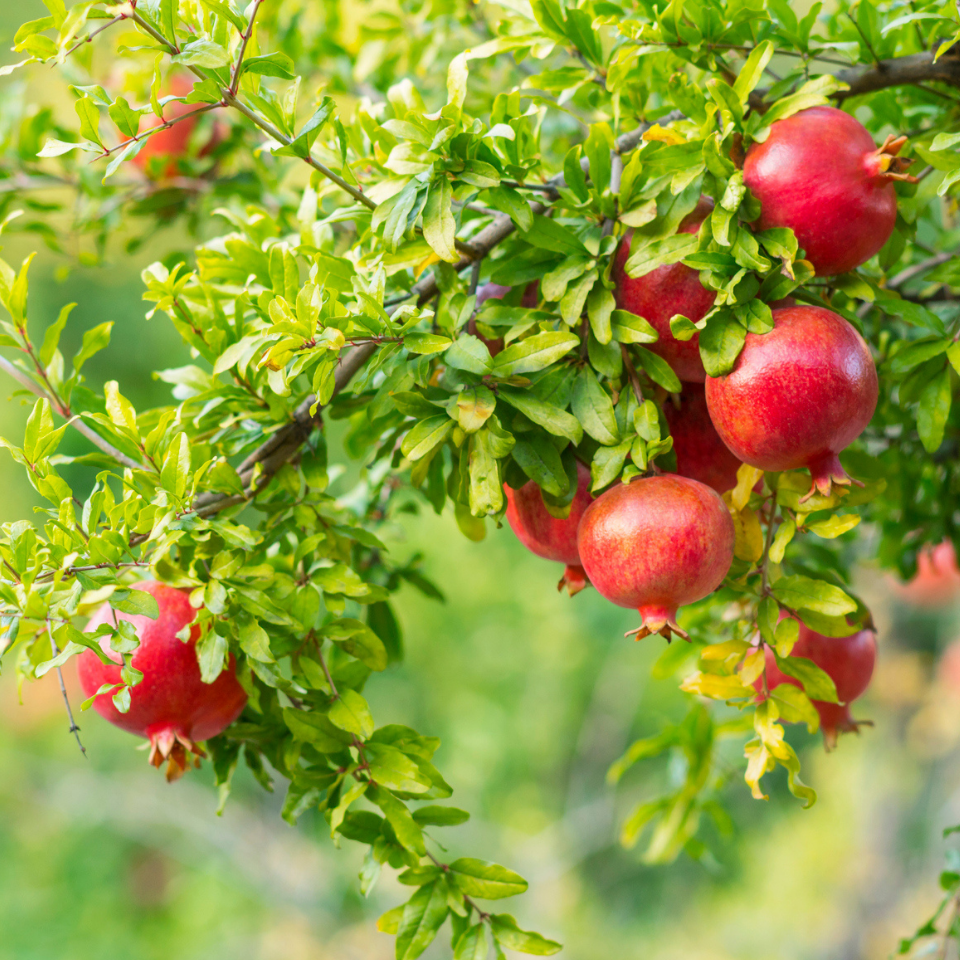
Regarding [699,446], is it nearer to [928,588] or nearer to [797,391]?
[797,391]

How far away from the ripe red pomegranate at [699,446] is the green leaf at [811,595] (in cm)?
7

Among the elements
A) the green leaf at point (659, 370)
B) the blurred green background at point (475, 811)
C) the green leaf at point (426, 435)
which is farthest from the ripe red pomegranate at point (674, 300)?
the blurred green background at point (475, 811)

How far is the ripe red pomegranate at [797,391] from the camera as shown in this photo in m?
0.43

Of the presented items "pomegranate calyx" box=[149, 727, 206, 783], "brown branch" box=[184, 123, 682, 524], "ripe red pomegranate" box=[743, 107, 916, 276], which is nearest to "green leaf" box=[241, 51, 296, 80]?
"brown branch" box=[184, 123, 682, 524]

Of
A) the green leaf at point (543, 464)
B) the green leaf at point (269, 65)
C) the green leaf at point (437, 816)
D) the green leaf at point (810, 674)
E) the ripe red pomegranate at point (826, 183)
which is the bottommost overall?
the green leaf at point (437, 816)

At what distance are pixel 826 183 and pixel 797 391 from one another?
0.11m

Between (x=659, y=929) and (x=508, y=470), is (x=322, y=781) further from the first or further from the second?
(x=659, y=929)

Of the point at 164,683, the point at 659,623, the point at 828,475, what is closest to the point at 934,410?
the point at 828,475

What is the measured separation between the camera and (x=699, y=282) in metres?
0.49

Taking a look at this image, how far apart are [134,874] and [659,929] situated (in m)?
2.38

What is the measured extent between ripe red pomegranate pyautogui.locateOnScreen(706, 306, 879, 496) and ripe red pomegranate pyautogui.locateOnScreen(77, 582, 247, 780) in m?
0.33

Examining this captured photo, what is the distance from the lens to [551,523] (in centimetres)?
52

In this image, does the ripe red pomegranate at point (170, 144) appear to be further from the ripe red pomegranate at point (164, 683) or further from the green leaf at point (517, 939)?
the green leaf at point (517, 939)

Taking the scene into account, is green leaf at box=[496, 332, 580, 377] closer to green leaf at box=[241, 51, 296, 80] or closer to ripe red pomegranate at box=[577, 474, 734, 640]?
ripe red pomegranate at box=[577, 474, 734, 640]
